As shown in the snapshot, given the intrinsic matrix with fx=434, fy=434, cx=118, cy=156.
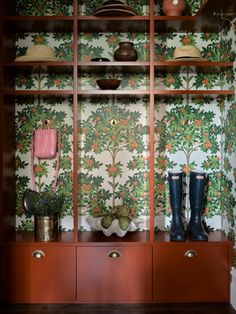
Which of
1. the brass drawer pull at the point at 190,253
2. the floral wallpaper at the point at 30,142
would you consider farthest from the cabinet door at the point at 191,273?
the floral wallpaper at the point at 30,142

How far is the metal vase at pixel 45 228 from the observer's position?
3.04 metres

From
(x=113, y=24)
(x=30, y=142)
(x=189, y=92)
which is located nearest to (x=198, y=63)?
(x=189, y=92)

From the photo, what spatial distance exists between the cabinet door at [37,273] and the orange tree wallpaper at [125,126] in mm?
415

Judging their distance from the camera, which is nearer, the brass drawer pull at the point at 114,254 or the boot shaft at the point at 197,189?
the brass drawer pull at the point at 114,254

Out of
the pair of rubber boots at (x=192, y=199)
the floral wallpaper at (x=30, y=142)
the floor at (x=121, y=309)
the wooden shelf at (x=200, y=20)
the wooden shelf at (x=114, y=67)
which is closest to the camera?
the wooden shelf at (x=200, y=20)

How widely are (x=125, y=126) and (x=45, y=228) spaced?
3.28 ft

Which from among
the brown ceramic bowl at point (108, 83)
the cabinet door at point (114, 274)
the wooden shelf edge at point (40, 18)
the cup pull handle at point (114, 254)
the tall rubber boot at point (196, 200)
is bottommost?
the cabinet door at point (114, 274)

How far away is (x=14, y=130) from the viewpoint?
3330 millimetres

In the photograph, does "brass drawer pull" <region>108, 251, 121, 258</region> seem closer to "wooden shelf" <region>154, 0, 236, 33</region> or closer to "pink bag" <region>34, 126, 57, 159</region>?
"pink bag" <region>34, 126, 57, 159</region>

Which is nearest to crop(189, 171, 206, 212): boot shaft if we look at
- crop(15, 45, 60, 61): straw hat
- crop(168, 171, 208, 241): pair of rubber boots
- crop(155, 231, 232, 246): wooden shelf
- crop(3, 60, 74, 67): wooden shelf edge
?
crop(168, 171, 208, 241): pair of rubber boots

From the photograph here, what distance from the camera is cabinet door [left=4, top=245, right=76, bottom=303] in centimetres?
301

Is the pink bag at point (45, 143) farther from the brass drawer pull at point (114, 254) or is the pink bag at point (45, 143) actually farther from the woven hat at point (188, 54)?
the woven hat at point (188, 54)

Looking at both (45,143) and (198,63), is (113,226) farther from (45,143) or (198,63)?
(198,63)

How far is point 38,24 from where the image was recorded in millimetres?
3158
